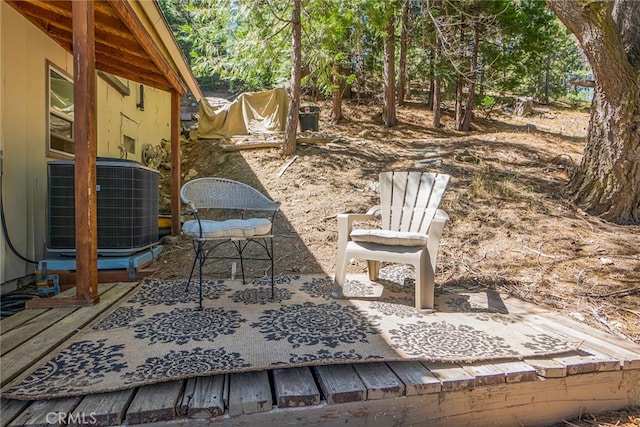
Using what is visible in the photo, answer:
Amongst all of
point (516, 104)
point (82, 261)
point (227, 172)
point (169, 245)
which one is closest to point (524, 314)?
point (82, 261)

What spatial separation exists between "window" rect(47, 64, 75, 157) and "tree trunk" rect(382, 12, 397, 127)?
24.1ft

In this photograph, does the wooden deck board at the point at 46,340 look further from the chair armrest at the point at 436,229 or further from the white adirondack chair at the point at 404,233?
the chair armrest at the point at 436,229

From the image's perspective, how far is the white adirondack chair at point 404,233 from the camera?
2512 mm

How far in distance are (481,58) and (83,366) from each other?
1198 cm

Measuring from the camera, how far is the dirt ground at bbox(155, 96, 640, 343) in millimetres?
3029

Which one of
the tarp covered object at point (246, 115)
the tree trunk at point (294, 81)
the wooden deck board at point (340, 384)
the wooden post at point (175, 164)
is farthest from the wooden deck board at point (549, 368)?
the tarp covered object at point (246, 115)

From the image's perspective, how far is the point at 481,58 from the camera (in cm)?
1074

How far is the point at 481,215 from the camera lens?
14.6 feet

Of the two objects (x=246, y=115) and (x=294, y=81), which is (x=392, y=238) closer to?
(x=294, y=81)

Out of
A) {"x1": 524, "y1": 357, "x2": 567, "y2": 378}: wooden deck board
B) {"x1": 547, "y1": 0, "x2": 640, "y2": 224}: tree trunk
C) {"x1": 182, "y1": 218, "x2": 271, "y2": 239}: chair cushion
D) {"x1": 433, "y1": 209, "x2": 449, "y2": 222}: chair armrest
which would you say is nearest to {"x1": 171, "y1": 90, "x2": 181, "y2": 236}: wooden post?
{"x1": 182, "y1": 218, "x2": 271, "y2": 239}: chair cushion

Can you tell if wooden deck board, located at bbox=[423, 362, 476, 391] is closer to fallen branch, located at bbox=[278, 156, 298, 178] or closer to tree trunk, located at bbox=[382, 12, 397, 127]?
fallen branch, located at bbox=[278, 156, 298, 178]

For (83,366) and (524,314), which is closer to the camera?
(83,366)

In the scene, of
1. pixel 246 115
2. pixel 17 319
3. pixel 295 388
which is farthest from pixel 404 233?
pixel 246 115

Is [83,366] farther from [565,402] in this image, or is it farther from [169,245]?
[169,245]
